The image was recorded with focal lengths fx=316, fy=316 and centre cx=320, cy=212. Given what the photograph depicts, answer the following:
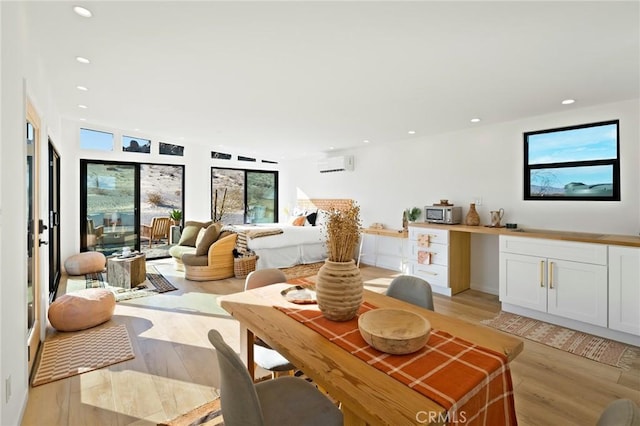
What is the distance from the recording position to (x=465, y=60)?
2564 millimetres

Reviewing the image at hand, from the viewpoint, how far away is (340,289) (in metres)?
1.49

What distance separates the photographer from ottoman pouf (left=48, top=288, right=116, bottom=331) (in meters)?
3.11

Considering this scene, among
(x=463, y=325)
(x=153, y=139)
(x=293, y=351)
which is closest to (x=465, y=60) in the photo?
(x=463, y=325)

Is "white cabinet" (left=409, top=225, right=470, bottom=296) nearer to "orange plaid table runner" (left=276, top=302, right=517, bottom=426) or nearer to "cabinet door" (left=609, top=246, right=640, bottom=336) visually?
"cabinet door" (left=609, top=246, right=640, bottom=336)

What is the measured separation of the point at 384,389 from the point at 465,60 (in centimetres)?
257

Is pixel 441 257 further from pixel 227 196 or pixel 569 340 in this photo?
pixel 227 196

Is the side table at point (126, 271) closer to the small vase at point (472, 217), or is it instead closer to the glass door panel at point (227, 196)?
the glass door panel at point (227, 196)

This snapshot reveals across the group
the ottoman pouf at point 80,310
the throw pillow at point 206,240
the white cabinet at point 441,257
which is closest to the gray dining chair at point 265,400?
the ottoman pouf at point 80,310

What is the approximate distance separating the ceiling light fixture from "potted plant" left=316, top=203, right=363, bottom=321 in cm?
215

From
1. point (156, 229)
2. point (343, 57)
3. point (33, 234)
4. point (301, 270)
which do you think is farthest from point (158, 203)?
point (343, 57)

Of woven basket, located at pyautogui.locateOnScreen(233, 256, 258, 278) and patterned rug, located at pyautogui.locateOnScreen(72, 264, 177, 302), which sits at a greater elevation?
woven basket, located at pyautogui.locateOnScreen(233, 256, 258, 278)

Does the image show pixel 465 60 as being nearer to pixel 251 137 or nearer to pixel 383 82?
pixel 383 82
